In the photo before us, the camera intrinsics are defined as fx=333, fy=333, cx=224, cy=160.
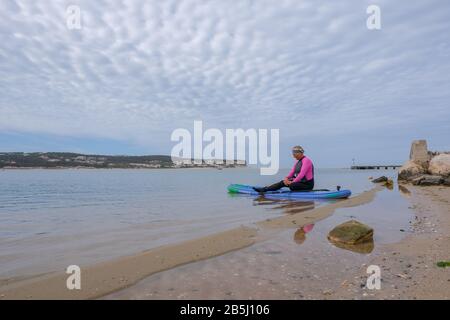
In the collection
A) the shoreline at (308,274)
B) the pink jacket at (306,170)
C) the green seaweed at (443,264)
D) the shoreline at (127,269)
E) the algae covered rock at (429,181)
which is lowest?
the shoreline at (127,269)

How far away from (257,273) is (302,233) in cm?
402

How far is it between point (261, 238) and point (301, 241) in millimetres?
1062

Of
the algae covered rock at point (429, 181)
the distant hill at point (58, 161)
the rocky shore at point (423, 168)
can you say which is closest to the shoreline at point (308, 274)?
the algae covered rock at point (429, 181)

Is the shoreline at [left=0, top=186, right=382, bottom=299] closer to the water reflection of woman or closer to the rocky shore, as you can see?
the water reflection of woman

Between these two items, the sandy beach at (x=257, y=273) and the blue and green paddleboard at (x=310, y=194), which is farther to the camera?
the blue and green paddleboard at (x=310, y=194)

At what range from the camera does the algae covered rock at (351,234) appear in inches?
318

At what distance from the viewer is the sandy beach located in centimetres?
492

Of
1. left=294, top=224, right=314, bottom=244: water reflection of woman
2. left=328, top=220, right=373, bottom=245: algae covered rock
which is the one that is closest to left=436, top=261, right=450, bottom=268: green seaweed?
left=328, top=220, right=373, bottom=245: algae covered rock

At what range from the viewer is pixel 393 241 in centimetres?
836

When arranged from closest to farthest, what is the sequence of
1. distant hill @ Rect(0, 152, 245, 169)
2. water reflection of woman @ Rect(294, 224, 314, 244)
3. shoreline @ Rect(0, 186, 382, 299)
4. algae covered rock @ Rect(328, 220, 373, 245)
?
shoreline @ Rect(0, 186, 382, 299), algae covered rock @ Rect(328, 220, 373, 245), water reflection of woman @ Rect(294, 224, 314, 244), distant hill @ Rect(0, 152, 245, 169)

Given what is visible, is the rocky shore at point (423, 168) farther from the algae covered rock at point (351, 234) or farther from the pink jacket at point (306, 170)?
the algae covered rock at point (351, 234)

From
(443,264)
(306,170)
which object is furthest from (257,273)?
(306,170)

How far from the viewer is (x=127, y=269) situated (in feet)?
20.4
